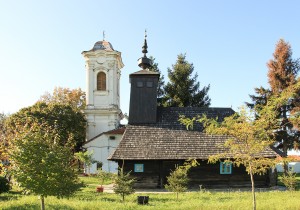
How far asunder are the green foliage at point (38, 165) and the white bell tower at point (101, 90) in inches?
1194

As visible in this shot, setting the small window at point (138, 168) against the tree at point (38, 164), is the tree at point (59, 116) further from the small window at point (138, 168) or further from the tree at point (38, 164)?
the tree at point (38, 164)

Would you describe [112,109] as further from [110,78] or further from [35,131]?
[35,131]

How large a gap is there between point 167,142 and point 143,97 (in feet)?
15.0

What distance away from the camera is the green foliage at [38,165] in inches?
472

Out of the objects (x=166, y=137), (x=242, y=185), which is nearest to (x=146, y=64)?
(x=166, y=137)

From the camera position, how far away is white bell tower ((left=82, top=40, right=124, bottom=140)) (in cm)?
4325

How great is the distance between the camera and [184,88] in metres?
42.2

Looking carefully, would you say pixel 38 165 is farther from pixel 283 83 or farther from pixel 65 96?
pixel 65 96

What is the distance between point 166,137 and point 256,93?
49.5ft

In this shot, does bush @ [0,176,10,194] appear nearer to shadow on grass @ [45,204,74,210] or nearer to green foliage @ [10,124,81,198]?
shadow on grass @ [45,204,74,210]

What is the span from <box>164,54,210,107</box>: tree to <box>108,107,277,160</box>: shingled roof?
53.6 ft

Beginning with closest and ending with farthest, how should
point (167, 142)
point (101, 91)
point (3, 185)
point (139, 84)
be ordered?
point (3, 185) → point (167, 142) → point (139, 84) → point (101, 91)

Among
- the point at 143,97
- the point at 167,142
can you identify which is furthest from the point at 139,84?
the point at 167,142

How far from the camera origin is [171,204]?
49.5 ft
